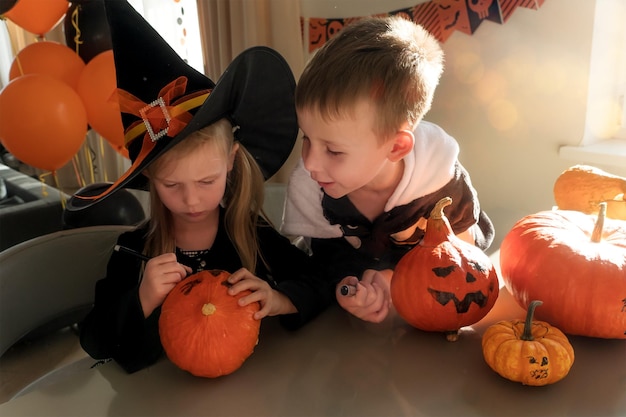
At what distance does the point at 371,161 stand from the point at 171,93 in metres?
0.37

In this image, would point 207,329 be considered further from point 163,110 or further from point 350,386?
point 163,110

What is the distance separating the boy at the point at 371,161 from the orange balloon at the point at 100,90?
101 cm

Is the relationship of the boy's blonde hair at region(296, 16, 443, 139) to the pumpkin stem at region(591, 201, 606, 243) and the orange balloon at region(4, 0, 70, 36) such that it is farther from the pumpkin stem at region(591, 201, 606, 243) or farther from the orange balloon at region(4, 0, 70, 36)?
the orange balloon at region(4, 0, 70, 36)

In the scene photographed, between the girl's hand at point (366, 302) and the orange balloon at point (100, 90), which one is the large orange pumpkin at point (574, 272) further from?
the orange balloon at point (100, 90)

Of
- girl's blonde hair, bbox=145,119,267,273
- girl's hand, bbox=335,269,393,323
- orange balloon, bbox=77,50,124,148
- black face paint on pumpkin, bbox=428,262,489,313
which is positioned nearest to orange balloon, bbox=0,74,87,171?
orange balloon, bbox=77,50,124,148

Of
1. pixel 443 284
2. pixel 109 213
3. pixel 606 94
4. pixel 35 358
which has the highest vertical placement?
pixel 606 94

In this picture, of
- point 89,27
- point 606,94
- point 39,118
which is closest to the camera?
point 606,94

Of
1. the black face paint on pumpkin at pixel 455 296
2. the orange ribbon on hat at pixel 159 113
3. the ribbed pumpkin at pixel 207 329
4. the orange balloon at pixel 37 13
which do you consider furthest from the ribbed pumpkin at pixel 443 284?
the orange balloon at pixel 37 13

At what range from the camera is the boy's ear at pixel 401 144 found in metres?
0.89

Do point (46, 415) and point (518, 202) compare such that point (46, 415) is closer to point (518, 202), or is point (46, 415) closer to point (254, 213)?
point (254, 213)

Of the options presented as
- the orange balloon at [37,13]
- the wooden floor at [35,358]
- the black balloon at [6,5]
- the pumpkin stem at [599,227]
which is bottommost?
the wooden floor at [35,358]

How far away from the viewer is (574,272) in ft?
2.57

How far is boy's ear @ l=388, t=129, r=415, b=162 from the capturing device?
0.89m

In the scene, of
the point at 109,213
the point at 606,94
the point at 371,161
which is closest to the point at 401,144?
the point at 371,161
